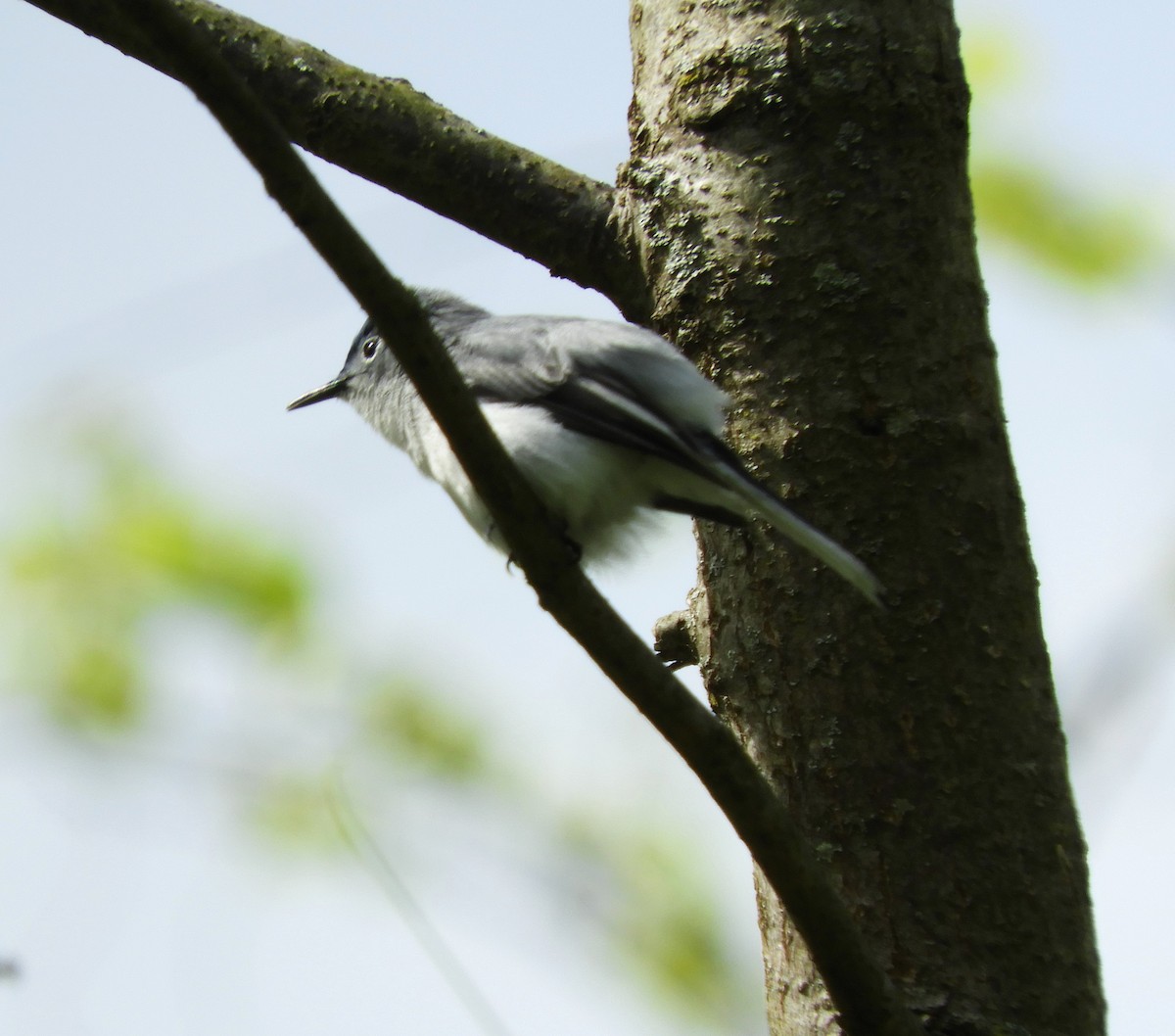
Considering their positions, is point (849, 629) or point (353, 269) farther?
point (849, 629)

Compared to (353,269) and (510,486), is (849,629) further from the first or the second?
(353,269)

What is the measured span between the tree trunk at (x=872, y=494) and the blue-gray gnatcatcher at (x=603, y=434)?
0.13 metres

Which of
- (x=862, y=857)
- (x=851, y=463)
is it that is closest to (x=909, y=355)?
(x=851, y=463)

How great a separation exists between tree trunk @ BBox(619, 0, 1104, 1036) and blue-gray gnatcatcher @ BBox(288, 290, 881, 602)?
0.13 metres

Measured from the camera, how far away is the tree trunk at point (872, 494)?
235 cm

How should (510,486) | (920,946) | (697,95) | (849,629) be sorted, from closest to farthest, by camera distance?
(510,486), (920,946), (849,629), (697,95)

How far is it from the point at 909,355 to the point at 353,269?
127cm

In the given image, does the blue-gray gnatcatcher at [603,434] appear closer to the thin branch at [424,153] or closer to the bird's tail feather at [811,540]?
the bird's tail feather at [811,540]

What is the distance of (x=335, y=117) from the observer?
3.02 m

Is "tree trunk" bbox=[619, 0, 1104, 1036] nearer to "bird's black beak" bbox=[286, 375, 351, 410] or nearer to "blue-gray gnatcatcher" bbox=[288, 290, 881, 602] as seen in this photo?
"blue-gray gnatcatcher" bbox=[288, 290, 881, 602]

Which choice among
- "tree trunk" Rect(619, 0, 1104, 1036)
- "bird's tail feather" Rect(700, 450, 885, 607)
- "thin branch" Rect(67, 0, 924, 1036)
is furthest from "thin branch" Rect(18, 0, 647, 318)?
"thin branch" Rect(67, 0, 924, 1036)

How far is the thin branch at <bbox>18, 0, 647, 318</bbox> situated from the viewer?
302 cm

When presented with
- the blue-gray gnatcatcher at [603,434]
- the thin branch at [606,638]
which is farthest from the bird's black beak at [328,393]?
the thin branch at [606,638]

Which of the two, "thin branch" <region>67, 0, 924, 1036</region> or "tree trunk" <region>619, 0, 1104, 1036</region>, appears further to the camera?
"tree trunk" <region>619, 0, 1104, 1036</region>
